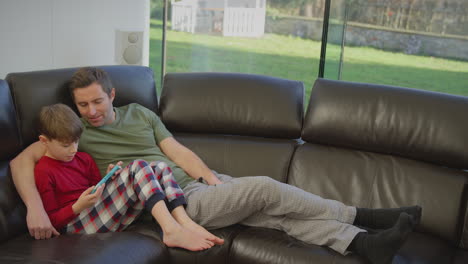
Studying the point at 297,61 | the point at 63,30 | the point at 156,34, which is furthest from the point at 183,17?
the point at 63,30

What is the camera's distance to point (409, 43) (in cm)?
434

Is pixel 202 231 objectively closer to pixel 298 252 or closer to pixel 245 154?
pixel 298 252

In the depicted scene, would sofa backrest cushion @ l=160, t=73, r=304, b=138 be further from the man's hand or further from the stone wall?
the stone wall

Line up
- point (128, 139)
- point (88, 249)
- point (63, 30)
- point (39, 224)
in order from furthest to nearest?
1. point (63, 30)
2. point (128, 139)
3. point (39, 224)
4. point (88, 249)

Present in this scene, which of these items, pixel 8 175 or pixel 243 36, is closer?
pixel 8 175

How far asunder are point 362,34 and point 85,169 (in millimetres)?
2794

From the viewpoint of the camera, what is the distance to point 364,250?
2107mm

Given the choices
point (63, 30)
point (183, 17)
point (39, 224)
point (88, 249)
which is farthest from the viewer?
point (183, 17)

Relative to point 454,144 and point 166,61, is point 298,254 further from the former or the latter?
point 166,61

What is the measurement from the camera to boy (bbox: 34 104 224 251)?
2.15 metres

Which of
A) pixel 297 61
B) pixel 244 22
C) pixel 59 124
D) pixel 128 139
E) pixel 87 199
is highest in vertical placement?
pixel 244 22

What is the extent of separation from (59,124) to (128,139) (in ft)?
1.57

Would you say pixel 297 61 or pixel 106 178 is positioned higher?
pixel 297 61

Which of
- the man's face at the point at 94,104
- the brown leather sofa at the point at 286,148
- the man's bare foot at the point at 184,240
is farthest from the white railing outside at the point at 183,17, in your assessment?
the man's bare foot at the point at 184,240
